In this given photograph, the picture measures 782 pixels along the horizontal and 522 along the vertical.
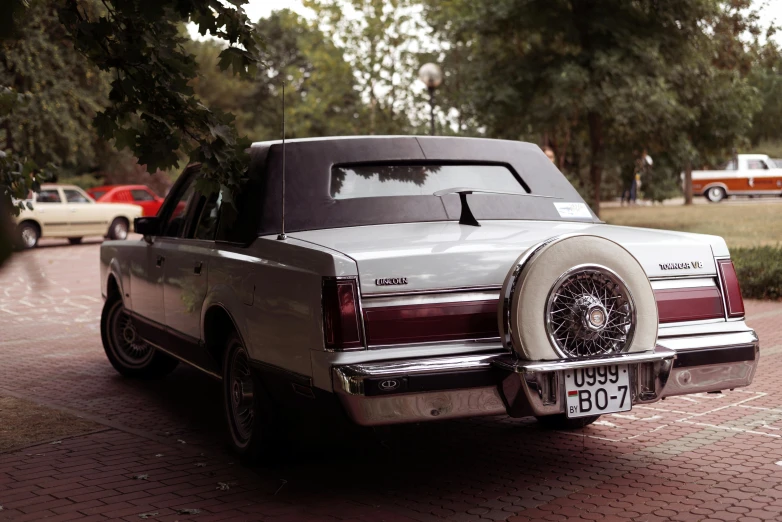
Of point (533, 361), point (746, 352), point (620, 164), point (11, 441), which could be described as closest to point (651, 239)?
point (746, 352)

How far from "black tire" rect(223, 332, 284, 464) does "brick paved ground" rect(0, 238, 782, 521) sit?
15 centimetres

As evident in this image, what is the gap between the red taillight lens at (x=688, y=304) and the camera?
468 cm

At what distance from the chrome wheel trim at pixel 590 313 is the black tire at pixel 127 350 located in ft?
15.0

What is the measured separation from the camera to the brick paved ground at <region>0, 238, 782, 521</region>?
4.40 m

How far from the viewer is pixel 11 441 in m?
6.00

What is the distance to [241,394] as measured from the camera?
5262mm

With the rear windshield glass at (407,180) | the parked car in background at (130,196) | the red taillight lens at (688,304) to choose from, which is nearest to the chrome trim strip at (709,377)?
the red taillight lens at (688,304)

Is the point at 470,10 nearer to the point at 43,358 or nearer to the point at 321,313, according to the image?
the point at 43,358

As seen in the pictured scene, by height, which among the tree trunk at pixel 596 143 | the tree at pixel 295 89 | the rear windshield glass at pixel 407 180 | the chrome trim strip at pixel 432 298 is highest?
the tree at pixel 295 89

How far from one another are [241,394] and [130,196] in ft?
90.9

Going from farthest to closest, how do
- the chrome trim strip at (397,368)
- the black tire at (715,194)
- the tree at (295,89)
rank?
the tree at (295,89), the black tire at (715,194), the chrome trim strip at (397,368)

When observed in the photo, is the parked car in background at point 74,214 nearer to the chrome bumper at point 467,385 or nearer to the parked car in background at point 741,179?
the parked car in background at point 741,179

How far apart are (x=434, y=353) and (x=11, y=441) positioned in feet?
10.7

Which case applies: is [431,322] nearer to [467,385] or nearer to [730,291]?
[467,385]
